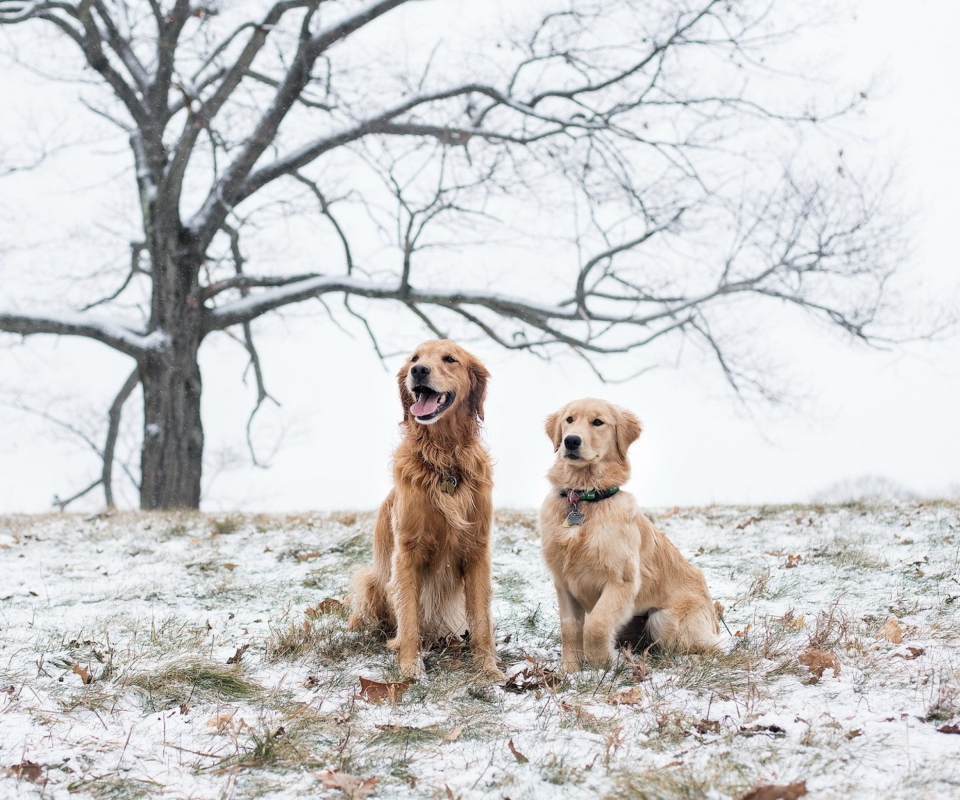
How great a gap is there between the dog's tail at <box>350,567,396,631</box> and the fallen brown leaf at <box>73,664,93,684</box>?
4.41 feet

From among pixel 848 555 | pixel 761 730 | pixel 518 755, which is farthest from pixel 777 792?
pixel 848 555

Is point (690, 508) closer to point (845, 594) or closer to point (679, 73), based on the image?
point (845, 594)

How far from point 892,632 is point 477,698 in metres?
2.04

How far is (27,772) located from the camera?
2574 mm

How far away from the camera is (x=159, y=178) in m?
11.7

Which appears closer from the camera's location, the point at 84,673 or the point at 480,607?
the point at 84,673

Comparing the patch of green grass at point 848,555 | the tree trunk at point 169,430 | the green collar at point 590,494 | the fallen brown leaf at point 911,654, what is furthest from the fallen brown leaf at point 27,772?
the tree trunk at point 169,430

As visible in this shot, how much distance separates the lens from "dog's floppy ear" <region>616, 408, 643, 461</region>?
4.35 meters

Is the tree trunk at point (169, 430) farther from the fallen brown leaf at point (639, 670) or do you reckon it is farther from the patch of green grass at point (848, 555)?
the fallen brown leaf at point (639, 670)

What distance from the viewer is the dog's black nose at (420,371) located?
4.32 meters

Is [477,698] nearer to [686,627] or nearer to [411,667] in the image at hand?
[411,667]

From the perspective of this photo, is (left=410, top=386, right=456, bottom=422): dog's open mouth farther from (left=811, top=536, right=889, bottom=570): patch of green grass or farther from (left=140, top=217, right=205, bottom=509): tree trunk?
(left=140, top=217, right=205, bottom=509): tree trunk

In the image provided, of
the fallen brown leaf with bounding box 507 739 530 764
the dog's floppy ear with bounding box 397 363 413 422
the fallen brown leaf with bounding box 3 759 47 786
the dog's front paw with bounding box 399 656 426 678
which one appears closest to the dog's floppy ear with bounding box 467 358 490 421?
the dog's floppy ear with bounding box 397 363 413 422

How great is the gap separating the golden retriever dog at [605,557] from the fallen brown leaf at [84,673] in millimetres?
2020
